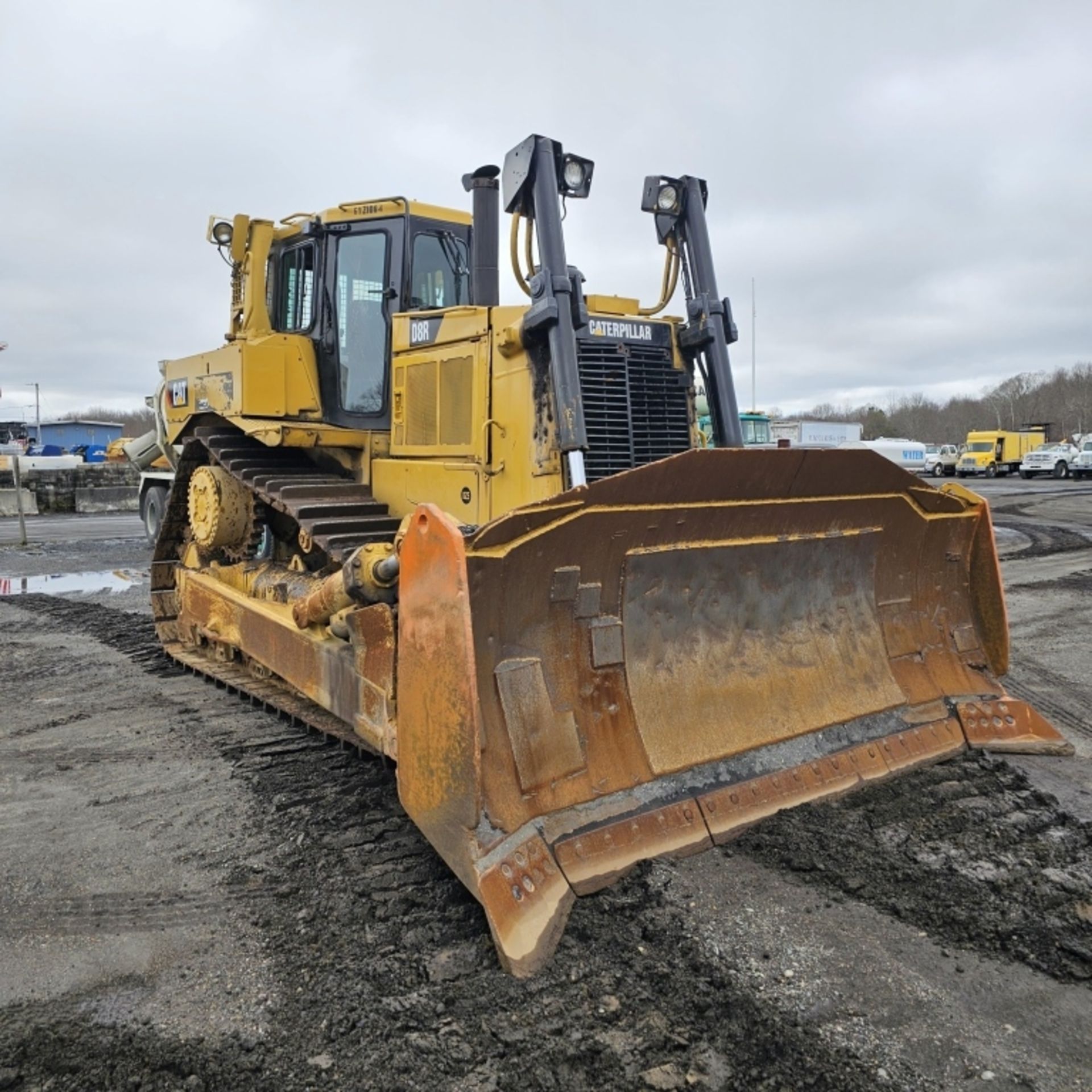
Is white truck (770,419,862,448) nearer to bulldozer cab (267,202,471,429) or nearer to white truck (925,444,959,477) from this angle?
white truck (925,444,959,477)

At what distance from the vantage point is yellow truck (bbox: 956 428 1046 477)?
43.6 metres

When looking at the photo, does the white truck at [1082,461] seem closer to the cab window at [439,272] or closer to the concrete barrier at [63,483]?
the concrete barrier at [63,483]

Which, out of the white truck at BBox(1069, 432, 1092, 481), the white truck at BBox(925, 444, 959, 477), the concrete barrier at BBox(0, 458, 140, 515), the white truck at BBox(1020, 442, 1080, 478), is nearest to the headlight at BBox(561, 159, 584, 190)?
the concrete barrier at BBox(0, 458, 140, 515)

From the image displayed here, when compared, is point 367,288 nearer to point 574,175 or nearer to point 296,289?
point 296,289

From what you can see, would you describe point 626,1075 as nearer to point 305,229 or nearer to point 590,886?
point 590,886

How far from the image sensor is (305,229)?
6000mm

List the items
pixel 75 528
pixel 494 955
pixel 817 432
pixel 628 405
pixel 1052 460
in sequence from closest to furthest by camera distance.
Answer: pixel 494 955 < pixel 628 405 < pixel 75 528 < pixel 1052 460 < pixel 817 432

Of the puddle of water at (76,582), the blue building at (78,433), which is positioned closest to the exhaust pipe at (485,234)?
the puddle of water at (76,582)

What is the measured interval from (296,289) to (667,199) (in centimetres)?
263

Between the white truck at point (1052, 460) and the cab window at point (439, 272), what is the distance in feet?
131

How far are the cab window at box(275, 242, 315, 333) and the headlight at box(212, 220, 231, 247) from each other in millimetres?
536

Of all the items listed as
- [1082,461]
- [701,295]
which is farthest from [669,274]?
[1082,461]

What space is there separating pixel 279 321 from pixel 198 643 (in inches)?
94.0

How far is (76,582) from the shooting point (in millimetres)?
11336
